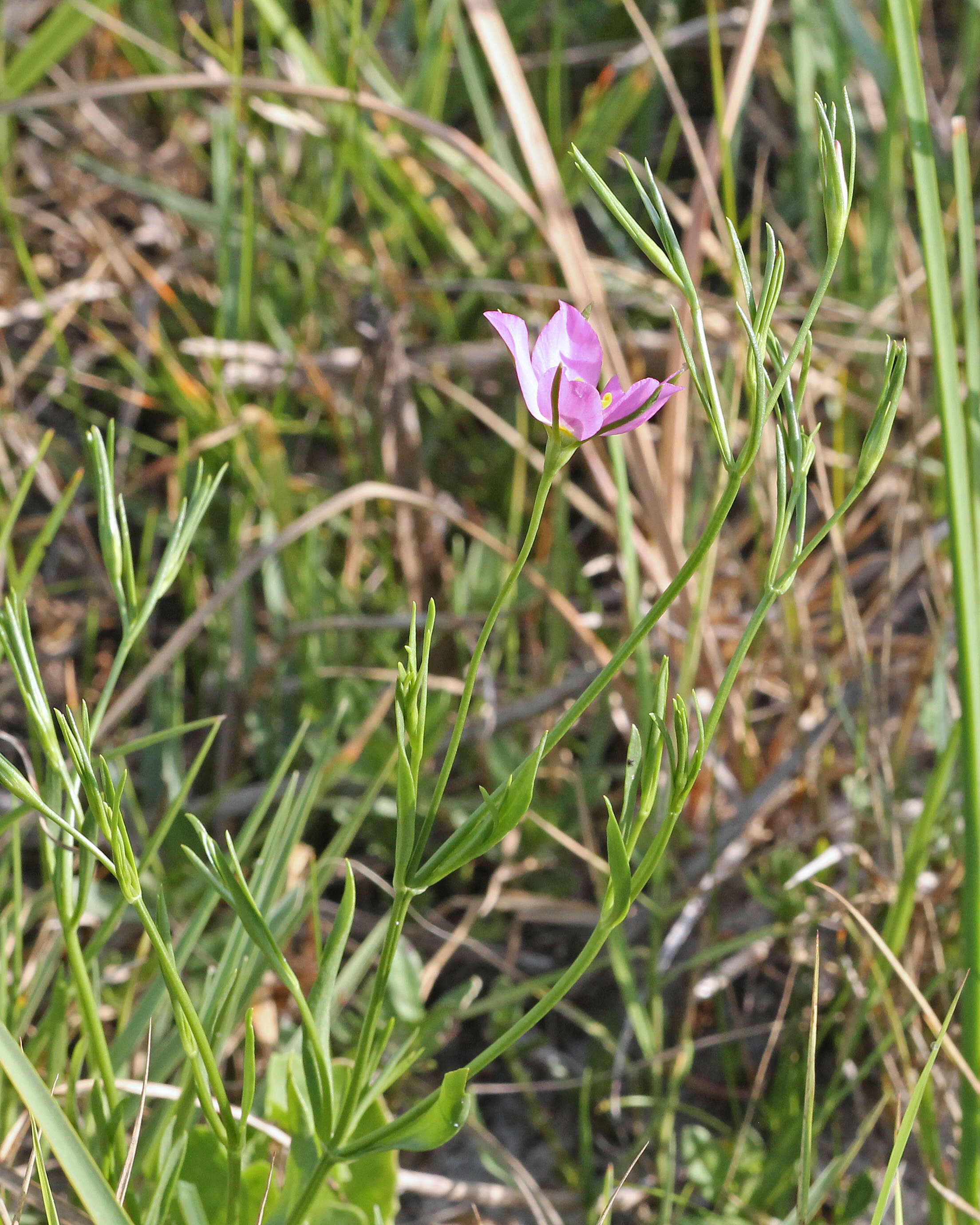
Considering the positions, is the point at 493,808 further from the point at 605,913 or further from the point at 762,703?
the point at 762,703

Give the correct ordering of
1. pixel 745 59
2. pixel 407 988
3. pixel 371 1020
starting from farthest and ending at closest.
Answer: pixel 745 59, pixel 407 988, pixel 371 1020

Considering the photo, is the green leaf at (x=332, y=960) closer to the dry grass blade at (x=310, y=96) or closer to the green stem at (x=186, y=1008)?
the green stem at (x=186, y=1008)

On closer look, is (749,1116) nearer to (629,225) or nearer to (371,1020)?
(371,1020)

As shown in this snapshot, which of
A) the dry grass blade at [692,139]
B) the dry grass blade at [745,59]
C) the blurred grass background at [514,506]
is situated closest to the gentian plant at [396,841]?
the blurred grass background at [514,506]

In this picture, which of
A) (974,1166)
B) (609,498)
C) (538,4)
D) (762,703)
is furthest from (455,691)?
(538,4)

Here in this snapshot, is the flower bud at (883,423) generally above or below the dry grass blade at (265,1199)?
above

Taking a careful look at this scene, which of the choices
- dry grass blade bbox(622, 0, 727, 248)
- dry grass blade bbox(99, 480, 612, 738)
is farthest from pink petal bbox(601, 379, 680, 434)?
dry grass blade bbox(622, 0, 727, 248)

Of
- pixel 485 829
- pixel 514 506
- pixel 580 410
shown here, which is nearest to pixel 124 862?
pixel 485 829
